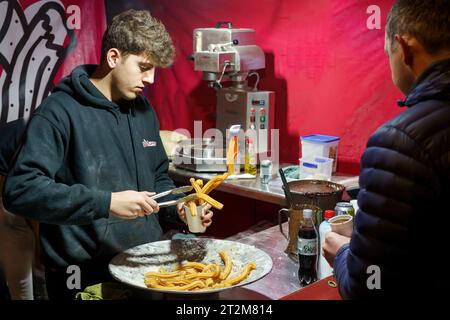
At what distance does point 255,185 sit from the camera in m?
3.68

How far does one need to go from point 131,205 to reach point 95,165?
0.31 meters

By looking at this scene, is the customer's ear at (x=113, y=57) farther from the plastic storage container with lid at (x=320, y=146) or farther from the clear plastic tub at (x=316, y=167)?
the plastic storage container with lid at (x=320, y=146)

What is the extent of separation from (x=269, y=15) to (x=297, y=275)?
243cm

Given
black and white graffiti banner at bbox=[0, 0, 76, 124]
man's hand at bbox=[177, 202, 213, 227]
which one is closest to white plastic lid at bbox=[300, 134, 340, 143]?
man's hand at bbox=[177, 202, 213, 227]

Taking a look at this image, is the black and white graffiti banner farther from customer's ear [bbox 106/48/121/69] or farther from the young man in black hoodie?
customer's ear [bbox 106/48/121/69]

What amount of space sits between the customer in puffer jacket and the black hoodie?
103 cm

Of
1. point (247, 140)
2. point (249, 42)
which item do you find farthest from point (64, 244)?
point (249, 42)

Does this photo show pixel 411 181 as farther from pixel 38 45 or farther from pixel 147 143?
pixel 38 45

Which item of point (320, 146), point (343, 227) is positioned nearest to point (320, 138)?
point (320, 146)

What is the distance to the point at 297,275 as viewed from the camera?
→ 232 centimetres

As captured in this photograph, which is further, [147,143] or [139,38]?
[147,143]

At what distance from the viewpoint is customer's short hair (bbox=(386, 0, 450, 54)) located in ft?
4.80

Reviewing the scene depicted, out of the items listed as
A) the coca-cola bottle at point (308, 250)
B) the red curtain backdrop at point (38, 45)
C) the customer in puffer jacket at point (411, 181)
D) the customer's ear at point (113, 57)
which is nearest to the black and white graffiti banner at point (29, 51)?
the red curtain backdrop at point (38, 45)
